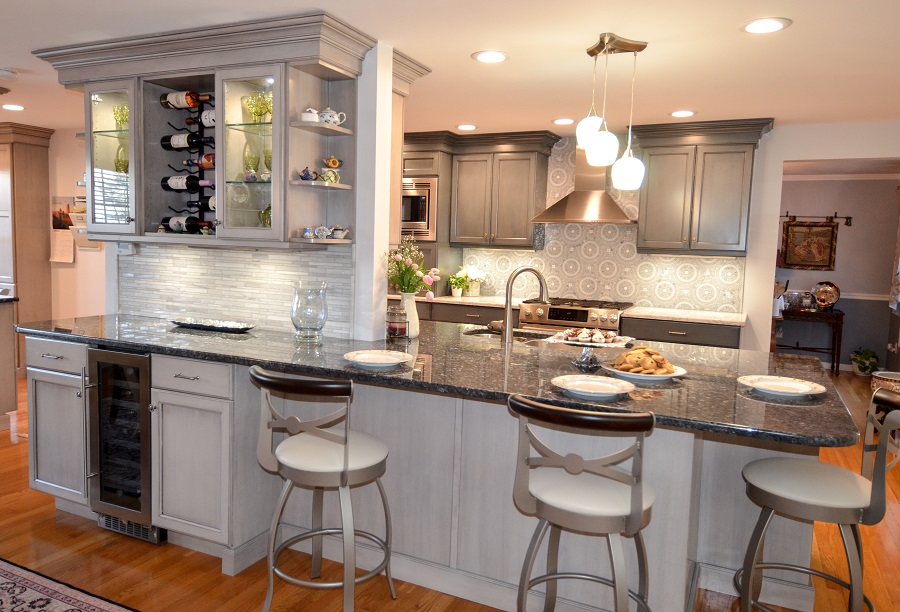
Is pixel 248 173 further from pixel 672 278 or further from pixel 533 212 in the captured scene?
pixel 672 278

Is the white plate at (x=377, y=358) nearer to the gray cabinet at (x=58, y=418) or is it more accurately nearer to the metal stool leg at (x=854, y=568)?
the gray cabinet at (x=58, y=418)

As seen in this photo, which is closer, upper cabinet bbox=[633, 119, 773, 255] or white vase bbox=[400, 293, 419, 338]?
white vase bbox=[400, 293, 419, 338]

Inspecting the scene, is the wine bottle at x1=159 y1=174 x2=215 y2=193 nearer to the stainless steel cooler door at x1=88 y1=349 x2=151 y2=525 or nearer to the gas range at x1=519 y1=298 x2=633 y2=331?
the stainless steel cooler door at x1=88 y1=349 x2=151 y2=525

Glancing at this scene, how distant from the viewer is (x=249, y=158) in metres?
3.25

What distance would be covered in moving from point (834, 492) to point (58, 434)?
Answer: 3335 millimetres

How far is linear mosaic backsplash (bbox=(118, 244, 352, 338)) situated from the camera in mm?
3410

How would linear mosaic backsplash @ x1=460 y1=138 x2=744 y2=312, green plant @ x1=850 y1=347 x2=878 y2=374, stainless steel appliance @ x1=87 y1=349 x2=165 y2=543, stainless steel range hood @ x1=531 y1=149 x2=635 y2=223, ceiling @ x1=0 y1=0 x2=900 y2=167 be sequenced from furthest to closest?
green plant @ x1=850 y1=347 x2=878 y2=374
linear mosaic backsplash @ x1=460 y1=138 x2=744 y2=312
stainless steel range hood @ x1=531 y1=149 x2=635 y2=223
stainless steel appliance @ x1=87 y1=349 x2=165 y2=543
ceiling @ x1=0 y1=0 x2=900 y2=167

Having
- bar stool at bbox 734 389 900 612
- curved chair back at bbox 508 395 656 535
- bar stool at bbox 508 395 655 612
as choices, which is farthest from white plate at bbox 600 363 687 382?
curved chair back at bbox 508 395 656 535

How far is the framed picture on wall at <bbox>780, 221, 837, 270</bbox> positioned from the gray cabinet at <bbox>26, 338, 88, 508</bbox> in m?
8.06

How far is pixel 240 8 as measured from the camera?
287 cm

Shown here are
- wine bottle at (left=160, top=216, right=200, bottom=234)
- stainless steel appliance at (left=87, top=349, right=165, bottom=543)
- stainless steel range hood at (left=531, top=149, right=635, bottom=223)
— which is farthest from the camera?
stainless steel range hood at (left=531, top=149, right=635, bottom=223)

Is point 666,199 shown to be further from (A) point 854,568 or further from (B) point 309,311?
(A) point 854,568

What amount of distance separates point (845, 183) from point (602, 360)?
6.86 m

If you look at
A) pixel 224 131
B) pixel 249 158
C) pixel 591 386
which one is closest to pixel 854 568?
pixel 591 386
